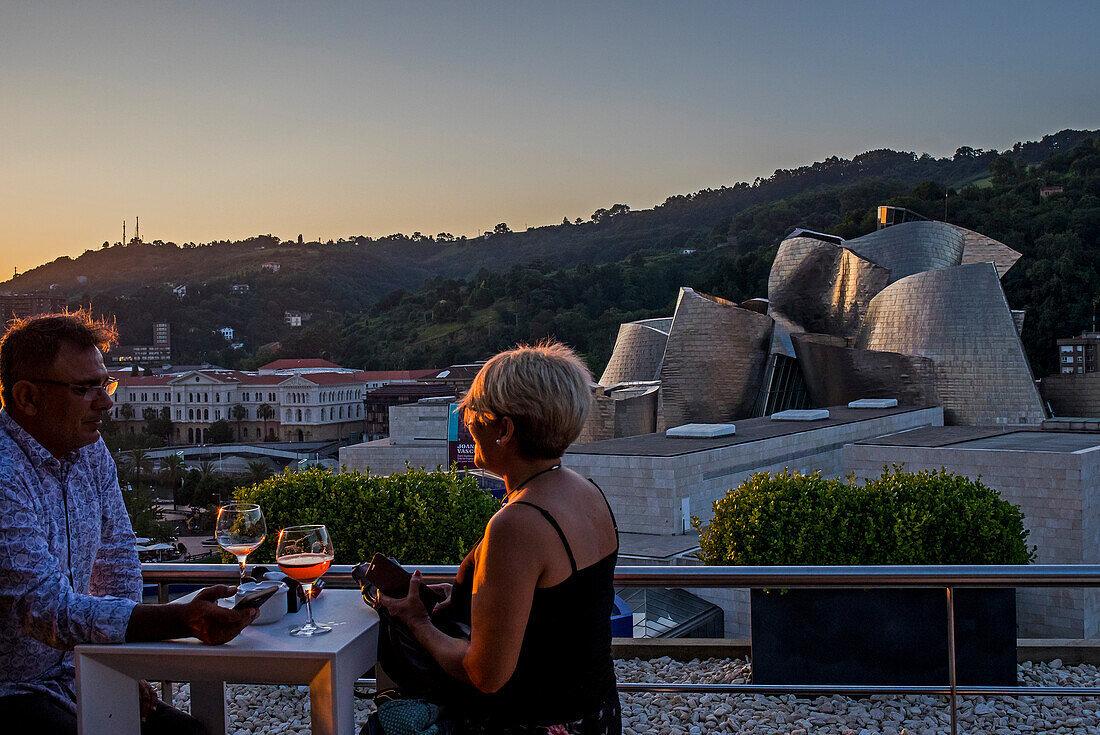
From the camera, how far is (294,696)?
154 inches

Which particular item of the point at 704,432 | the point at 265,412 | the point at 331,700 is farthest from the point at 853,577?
the point at 265,412

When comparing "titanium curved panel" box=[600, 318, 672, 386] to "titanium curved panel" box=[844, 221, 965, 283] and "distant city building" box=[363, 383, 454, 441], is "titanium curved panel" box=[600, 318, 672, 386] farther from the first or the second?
"distant city building" box=[363, 383, 454, 441]

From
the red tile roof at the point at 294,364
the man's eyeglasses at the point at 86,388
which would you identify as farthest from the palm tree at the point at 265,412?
the man's eyeglasses at the point at 86,388

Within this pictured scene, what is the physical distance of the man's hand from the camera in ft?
5.12

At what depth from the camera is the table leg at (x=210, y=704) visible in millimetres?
2064

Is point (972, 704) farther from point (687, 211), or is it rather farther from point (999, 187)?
point (687, 211)

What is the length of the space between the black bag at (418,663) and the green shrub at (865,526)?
4.38 metres

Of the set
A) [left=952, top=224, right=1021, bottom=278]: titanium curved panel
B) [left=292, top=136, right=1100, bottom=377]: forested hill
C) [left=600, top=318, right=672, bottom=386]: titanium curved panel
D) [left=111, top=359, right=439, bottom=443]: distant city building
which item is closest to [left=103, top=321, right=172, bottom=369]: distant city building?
[left=292, top=136, right=1100, bottom=377]: forested hill

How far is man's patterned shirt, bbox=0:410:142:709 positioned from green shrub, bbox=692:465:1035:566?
173 inches

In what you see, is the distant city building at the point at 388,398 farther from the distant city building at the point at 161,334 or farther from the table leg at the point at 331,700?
the table leg at the point at 331,700

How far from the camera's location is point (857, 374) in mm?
19016

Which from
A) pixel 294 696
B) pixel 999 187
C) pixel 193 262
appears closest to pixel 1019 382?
pixel 294 696

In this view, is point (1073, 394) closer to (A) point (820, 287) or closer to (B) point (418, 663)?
(A) point (820, 287)

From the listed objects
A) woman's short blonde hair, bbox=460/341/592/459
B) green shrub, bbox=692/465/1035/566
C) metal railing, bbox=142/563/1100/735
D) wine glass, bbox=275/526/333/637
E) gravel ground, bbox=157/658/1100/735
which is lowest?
gravel ground, bbox=157/658/1100/735
